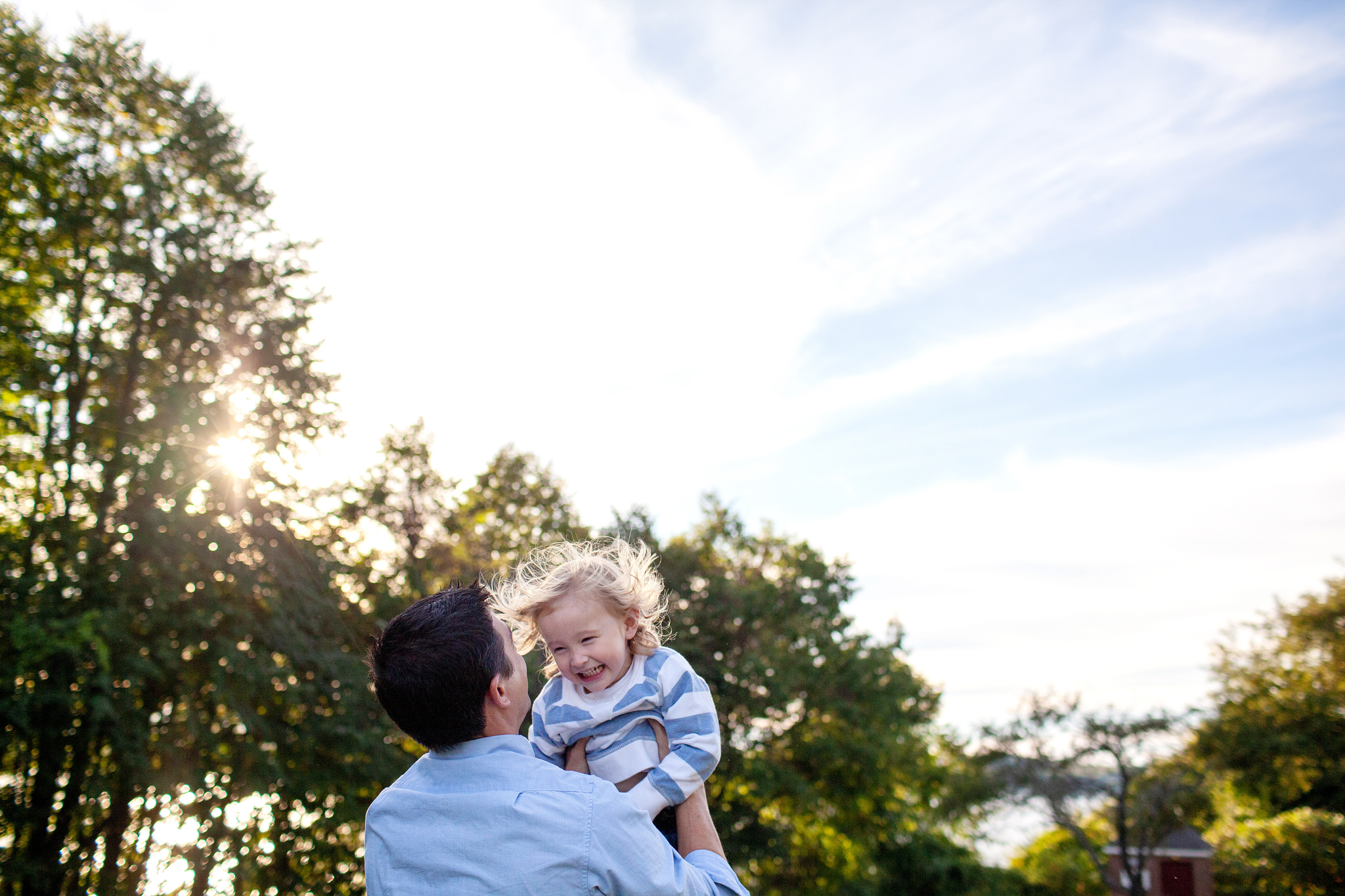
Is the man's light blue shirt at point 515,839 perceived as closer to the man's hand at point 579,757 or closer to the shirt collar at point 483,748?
the shirt collar at point 483,748

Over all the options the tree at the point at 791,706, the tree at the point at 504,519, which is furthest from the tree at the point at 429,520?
the tree at the point at 791,706

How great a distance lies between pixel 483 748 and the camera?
6.14 feet

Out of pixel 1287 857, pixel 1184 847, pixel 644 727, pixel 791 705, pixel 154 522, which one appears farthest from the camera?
pixel 1184 847

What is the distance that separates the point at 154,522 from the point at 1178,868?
32.8 m

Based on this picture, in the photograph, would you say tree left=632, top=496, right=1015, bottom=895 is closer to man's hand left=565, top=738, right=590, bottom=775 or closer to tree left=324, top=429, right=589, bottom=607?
tree left=324, top=429, right=589, bottom=607

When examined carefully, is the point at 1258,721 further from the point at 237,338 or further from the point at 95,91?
the point at 95,91

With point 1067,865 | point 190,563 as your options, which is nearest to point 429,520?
point 190,563

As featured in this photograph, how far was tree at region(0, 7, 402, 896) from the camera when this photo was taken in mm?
13320

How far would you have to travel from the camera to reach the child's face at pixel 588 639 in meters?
2.52

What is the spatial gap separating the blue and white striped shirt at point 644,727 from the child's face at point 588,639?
4 centimetres

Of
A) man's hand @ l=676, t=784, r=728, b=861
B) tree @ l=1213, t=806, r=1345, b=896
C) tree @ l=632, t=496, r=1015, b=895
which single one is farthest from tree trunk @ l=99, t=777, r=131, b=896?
tree @ l=1213, t=806, r=1345, b=896

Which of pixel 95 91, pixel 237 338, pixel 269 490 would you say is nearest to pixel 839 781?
pixel 269 490

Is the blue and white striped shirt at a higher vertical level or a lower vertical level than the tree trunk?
higher

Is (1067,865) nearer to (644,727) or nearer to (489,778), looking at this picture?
(644,727)
